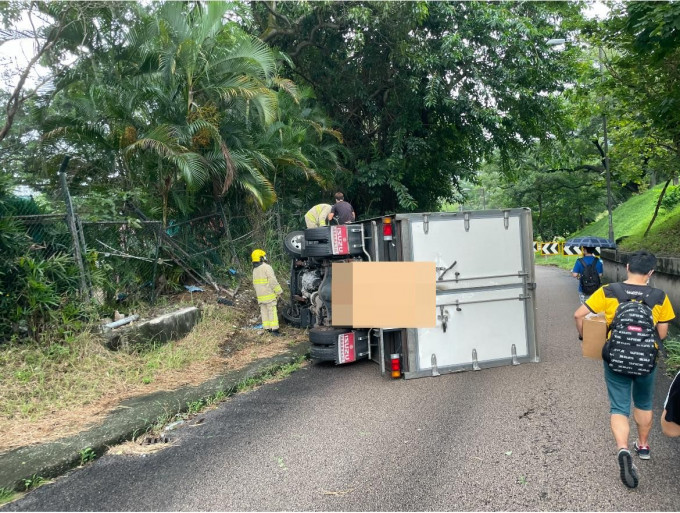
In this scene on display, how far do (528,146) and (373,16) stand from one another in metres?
7.13

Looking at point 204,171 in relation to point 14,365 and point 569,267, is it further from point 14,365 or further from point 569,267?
point 569,267

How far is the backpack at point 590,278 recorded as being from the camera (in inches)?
367

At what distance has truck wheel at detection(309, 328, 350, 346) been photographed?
22.8 feet

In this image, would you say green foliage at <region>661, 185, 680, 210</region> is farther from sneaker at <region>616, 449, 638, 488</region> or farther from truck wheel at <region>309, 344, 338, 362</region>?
sneaker at <region>616, 449, 638, 488</region>

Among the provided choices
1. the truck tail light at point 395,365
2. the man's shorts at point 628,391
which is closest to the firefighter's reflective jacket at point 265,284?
the truck tail light at point 395,365

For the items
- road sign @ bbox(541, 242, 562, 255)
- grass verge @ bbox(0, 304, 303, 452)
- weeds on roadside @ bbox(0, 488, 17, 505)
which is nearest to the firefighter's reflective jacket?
grass verge @ bbox(0, 304, 303, 452)

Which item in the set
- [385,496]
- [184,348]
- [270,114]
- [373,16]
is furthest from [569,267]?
[385,496]

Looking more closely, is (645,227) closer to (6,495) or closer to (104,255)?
(104,255)

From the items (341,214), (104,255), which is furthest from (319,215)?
(104,255)

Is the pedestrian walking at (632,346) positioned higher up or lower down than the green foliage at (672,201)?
lower down

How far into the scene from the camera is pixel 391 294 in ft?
21.2

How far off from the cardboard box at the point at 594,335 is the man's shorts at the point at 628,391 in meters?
0.19

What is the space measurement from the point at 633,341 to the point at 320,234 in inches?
173

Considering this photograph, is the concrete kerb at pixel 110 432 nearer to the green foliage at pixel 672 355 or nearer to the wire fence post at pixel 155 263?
the wire fence post at pixel 155 263
